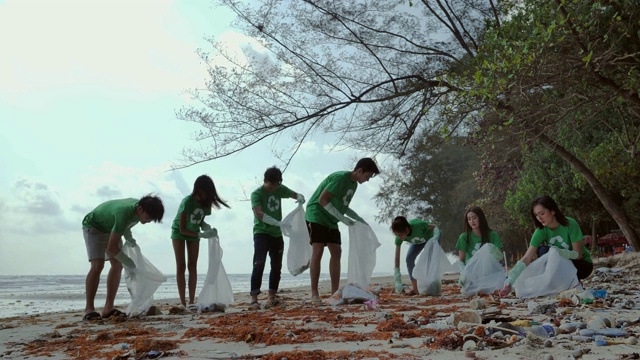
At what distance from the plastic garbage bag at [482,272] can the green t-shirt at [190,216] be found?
11.0 feet

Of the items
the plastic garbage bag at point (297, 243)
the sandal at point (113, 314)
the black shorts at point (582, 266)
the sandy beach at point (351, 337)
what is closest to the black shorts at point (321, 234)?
the plastic garbage bag at point (297, 243)

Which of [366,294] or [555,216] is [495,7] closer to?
[555,216]

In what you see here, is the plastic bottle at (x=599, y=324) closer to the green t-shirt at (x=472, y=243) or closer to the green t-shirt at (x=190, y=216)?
the green t-shirt at (x=472, y=243)

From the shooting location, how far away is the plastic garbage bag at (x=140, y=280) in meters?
6.52

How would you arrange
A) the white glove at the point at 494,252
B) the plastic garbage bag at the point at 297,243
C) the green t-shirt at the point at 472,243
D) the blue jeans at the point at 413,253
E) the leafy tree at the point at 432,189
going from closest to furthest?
the white glove at the point at 494,252, the plastic garbage bag at the point at 297,243, the green t-shirt at the point at 472,243, the blue jeans at the point at 413,253, the leafy tree at the point at 432,189

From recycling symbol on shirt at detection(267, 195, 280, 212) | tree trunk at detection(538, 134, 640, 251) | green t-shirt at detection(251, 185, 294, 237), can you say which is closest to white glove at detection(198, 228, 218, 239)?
green t-shirt at detection(251, 185, 294, 237)

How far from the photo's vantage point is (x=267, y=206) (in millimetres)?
7254

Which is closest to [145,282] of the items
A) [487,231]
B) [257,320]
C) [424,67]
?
[257,320]

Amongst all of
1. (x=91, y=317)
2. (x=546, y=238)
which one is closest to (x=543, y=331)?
(x=546, y=238)

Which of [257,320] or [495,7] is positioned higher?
[495,7]

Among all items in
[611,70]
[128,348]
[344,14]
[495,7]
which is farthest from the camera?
[495,7]

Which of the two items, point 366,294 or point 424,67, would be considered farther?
point 424,67

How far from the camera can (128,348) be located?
384 cm

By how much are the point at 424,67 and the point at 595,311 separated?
7309 millimetres
